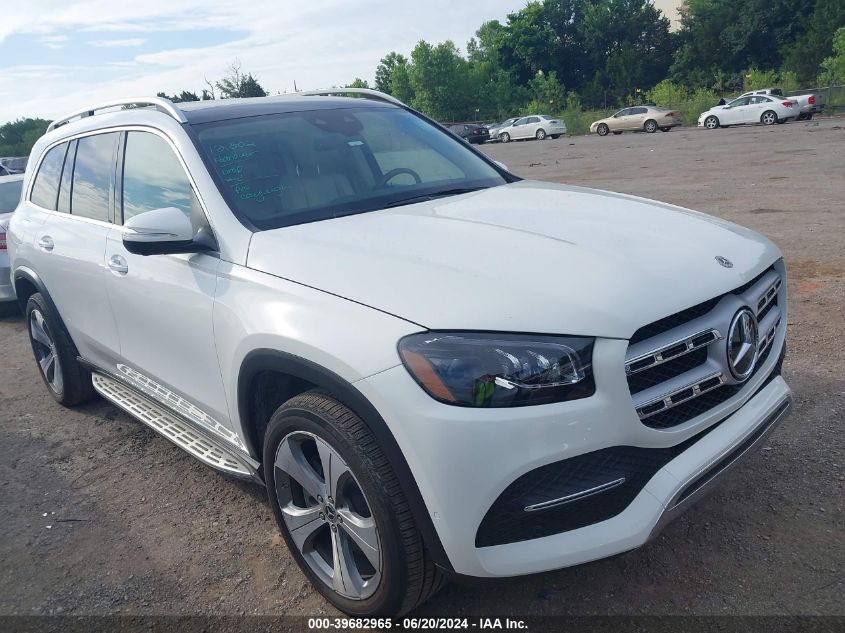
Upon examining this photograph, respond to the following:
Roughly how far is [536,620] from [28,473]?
9.95 ft

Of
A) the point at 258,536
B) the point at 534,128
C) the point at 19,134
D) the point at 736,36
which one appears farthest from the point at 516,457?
the point at 19,134

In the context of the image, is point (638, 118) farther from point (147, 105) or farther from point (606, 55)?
point (606, 55)

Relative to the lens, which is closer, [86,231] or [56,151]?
[86,231]

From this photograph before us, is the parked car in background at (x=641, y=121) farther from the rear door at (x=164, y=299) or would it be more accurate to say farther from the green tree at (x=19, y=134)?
the green tree at (x=19, y=134)

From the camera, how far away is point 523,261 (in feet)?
7.75

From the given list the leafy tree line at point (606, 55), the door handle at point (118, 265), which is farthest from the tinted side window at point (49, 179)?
the leafy tree line at point (606, 55)

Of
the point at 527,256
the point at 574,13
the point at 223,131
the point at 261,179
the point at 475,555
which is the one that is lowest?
the point at 475,555

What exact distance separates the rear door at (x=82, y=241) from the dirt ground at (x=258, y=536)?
0.67 m

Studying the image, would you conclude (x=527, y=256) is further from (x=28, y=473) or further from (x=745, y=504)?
(x=28, y=473)

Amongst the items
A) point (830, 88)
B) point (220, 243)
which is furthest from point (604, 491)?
point (830, 88)

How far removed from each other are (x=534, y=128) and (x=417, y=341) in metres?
41.5

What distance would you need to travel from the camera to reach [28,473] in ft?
13.3

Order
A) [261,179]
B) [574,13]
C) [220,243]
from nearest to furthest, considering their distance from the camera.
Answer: [220,243] < [261,179] < [574,13]

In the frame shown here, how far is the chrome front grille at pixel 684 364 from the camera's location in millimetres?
2139
